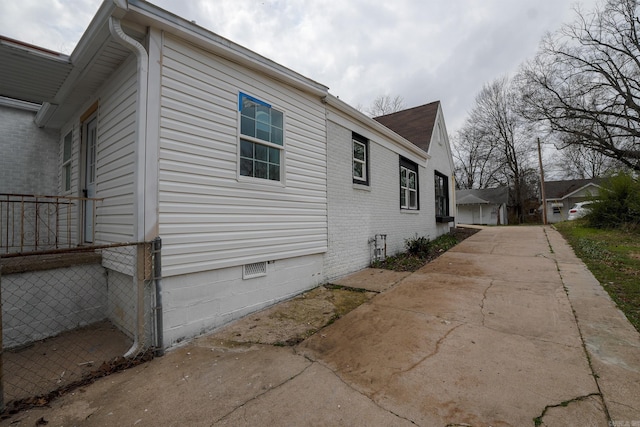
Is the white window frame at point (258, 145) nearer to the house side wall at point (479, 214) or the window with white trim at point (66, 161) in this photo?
the window with white trim at point (66, 161)

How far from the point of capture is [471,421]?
1.91 meters

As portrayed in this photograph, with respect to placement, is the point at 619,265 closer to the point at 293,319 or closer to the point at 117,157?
the point at 293,319

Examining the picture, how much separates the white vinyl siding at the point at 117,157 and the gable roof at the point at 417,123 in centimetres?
1040

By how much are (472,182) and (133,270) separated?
1587 inches

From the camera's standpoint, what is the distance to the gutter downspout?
3029mm

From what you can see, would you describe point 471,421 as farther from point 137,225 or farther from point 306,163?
point 306,163

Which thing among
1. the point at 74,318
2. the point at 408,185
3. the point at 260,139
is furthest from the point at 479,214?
the point at 74,318

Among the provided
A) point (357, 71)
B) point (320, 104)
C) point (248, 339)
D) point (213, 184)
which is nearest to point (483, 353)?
point (248, 339)

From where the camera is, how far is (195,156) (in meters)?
3.53

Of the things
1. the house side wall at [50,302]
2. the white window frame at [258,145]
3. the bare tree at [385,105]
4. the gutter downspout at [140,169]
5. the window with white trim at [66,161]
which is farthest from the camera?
the bare tree at [385,105]

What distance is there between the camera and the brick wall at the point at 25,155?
5859mm

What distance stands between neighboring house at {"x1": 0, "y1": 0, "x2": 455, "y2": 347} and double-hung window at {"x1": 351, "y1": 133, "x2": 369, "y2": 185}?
532 millimetres

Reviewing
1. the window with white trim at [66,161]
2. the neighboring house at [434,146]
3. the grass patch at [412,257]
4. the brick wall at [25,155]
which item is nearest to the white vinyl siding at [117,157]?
the window with white trim at [66,161]

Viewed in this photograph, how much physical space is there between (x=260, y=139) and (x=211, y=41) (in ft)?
4.73
